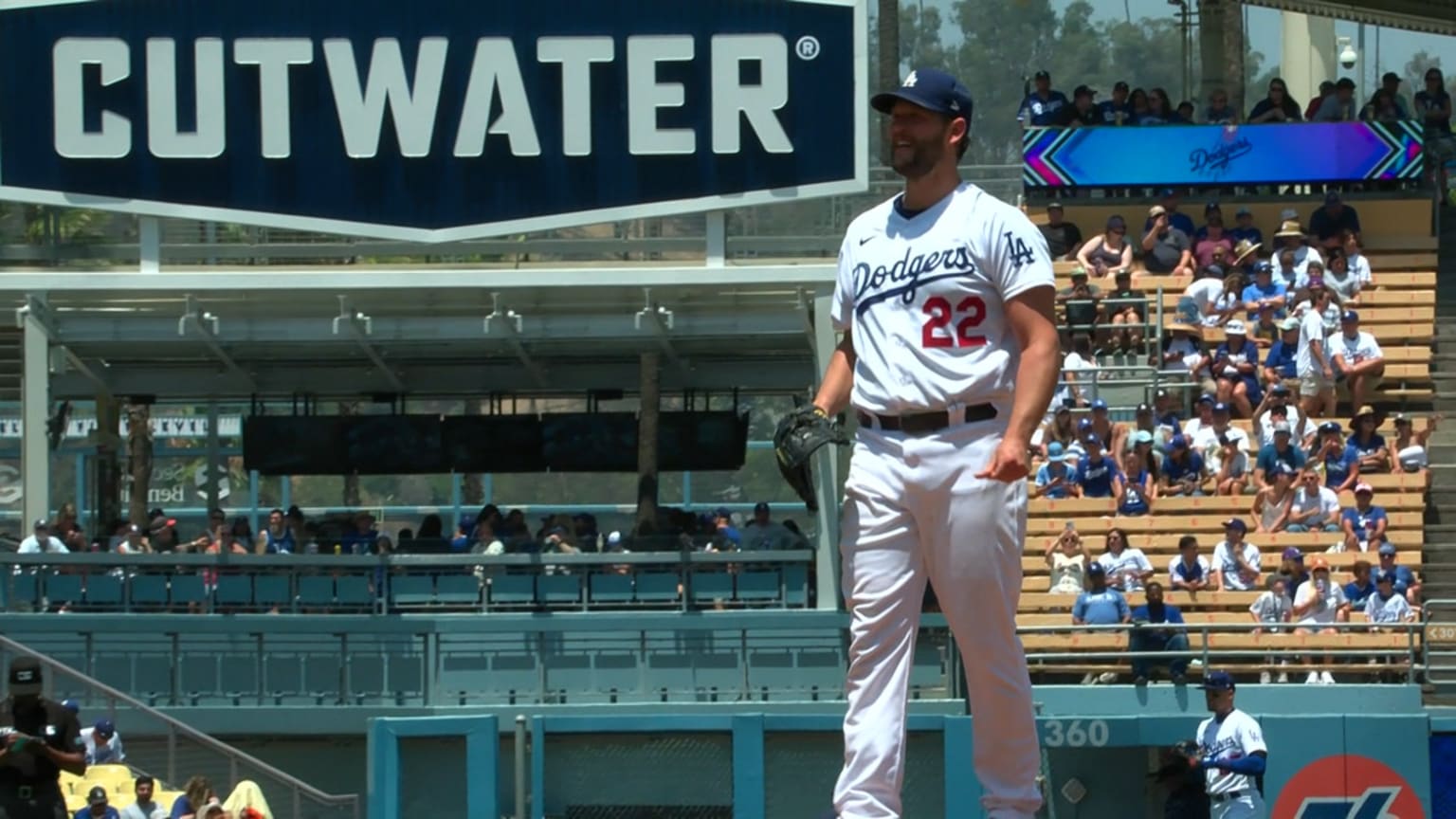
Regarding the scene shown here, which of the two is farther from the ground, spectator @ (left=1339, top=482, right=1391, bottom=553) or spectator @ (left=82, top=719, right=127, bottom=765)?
spectator @ (left=1339, top=482, right=1391, bottom=553)

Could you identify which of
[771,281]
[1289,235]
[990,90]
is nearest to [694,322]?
[771,281]

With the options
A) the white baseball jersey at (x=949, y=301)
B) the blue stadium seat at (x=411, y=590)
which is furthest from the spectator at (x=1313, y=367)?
the white baseball jersey at (x=949, y=301)

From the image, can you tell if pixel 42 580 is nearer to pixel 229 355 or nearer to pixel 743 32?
pixel 229 355

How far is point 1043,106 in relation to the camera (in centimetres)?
2305

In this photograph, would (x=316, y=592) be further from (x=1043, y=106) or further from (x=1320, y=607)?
(x=1043, y=106)

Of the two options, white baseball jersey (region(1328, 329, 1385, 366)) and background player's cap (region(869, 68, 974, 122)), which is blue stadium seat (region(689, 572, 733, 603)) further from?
background player's cap (region(869, 68, 974, 122))

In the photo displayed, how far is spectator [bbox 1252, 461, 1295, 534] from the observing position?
18000 millimetres

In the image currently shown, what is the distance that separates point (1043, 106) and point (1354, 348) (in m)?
4.61

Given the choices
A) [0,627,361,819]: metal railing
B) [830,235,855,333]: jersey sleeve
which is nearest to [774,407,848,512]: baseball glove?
[830,235,855,333]: jersey sleeve

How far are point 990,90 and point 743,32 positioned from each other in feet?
94.7

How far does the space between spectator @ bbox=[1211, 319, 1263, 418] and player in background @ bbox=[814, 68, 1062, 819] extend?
13805 millimetres

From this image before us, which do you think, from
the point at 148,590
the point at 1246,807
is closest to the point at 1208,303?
the point at 148,590

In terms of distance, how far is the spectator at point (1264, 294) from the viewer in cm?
2023

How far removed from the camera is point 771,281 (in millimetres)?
19000
